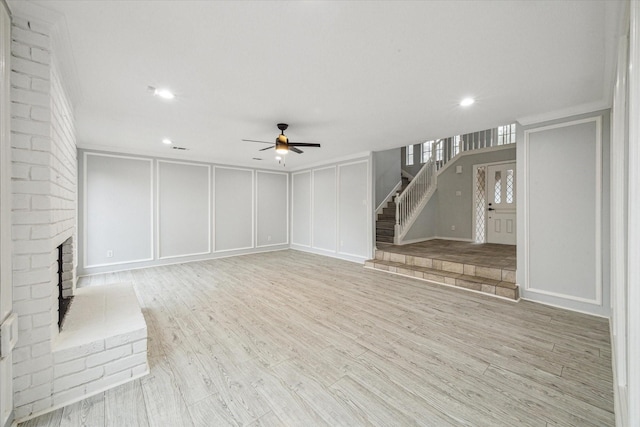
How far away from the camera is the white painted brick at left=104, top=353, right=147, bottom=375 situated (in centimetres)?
193

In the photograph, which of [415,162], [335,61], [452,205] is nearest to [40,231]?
[335,61]

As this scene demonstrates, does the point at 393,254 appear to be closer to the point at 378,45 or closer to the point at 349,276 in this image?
the point at 349,276

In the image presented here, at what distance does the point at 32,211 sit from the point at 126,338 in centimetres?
110

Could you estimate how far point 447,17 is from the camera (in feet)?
5.62

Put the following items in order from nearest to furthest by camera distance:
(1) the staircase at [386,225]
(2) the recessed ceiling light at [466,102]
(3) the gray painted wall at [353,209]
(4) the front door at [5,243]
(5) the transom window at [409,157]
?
1. (4) the front door at [5,243]
2. (2) the recessed ceiling light at [466,102]
3. (3) the gray painted wall at [353,209]
4. (1) the staircase at [386,225]
5. (5) the transom window at [409,157]

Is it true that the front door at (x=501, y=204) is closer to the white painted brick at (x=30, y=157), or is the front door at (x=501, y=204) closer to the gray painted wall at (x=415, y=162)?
the gray painted wall at (x=415, y=162)

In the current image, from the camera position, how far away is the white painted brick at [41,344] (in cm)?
166

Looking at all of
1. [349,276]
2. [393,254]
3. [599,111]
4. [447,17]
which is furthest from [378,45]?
[393,254]

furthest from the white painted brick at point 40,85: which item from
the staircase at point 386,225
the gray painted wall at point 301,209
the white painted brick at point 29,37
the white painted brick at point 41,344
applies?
the staircase at point 386,225

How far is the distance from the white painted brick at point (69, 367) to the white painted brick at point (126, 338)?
0.17 m

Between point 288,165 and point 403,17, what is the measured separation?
591 cm

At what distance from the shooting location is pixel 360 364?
2.18m

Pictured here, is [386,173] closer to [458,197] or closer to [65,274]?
[458,197]

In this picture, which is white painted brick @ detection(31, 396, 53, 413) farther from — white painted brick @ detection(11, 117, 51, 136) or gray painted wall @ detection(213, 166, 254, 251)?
gray painted wall @ detection(213, 166, 254, 251)
